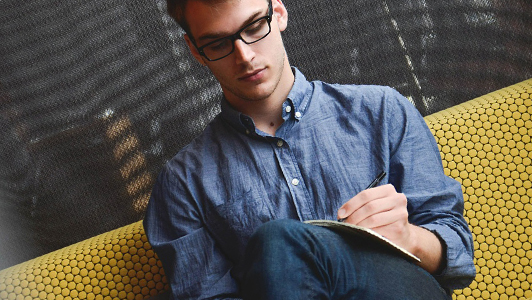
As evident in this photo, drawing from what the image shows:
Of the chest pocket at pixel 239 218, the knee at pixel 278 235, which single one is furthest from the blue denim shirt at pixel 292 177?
the knee at pixel 278 235

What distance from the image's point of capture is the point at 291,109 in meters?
1.21

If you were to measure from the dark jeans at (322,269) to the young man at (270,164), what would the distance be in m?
0.15

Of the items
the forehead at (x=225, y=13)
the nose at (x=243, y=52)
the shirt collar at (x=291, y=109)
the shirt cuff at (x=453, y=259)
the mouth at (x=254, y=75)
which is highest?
the forehead at (x=225, y=13)

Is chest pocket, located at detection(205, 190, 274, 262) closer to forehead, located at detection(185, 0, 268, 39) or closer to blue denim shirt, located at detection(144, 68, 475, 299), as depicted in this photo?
blue denim shirt, located at detection(144, 68, 475, 299)

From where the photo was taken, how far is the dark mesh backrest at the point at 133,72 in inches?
61.4

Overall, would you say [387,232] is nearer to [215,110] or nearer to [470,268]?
[470,268]

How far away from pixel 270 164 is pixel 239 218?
0.13 metres

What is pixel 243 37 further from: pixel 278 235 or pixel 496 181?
pixel 496 181

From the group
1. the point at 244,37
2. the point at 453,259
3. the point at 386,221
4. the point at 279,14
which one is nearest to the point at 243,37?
the point at 244,37

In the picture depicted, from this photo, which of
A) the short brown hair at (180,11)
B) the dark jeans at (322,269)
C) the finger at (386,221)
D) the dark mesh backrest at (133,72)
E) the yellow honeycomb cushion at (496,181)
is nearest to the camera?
the dark jeans at (322,269)

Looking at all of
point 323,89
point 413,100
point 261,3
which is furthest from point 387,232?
point 413,100

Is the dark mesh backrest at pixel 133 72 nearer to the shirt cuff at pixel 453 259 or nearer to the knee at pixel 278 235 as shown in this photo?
the shirt cuff at pixel 453 259

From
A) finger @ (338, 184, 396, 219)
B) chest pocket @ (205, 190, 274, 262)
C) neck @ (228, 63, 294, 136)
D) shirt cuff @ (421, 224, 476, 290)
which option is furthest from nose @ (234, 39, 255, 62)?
shirt cuff @ (421, 224, 476, 290)

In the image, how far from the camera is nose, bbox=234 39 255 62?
114cm
